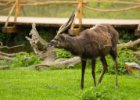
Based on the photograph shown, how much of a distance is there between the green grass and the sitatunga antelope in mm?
586

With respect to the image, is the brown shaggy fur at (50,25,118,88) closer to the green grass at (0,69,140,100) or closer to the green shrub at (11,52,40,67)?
the green grass at (0,69,140,100)

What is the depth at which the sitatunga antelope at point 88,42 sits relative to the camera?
36.8ft

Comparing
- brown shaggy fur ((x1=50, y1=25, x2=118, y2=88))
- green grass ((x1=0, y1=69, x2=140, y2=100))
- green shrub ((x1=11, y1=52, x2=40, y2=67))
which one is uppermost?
brown shaggy fur ((x1=50, y1=25, x2=118, y2=88))

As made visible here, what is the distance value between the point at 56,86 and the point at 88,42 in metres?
1.27

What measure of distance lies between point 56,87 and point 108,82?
5.03 ft

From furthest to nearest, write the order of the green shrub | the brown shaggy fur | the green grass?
1. the green shrub
2. the brown shaggy fur
3. the green grass

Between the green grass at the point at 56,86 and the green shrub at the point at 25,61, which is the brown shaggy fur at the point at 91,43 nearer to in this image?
the green grass at the point at 56,86

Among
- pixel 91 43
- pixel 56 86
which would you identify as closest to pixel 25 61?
Answer: pixel 56 86

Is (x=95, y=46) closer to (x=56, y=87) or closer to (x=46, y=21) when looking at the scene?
(x=56, y=87)

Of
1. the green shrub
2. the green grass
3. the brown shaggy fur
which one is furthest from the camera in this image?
the green shrub

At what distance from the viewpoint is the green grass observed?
10.8 m

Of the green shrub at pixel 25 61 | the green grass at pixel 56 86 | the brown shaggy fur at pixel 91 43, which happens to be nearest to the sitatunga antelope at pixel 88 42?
the brown shaggy fur at pixel 91 43

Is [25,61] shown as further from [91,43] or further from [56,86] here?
[91,43]

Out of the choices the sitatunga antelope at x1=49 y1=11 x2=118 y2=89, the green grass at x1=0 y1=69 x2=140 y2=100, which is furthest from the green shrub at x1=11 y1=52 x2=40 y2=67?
the sitatunga antelope at x1=49 y1=11 x2=118 y2=89
